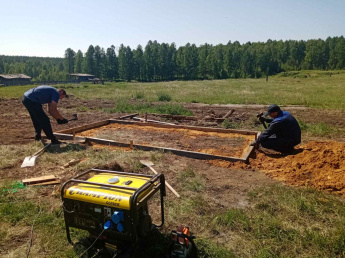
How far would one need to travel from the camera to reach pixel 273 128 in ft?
20.6

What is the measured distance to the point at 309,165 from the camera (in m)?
5.54

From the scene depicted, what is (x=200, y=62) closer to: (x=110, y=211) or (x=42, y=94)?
(x=42, y=94)

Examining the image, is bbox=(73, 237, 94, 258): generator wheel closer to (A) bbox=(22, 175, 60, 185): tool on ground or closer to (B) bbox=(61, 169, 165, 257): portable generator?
(B) bbox=(61, 169, 165, 257): portable generator

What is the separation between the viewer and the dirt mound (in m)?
4.85

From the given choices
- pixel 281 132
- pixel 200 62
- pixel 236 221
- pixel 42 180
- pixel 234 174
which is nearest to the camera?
pixel 236 221

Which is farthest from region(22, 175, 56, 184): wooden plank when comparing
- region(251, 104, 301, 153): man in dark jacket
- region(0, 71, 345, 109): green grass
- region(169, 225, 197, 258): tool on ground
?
region(0, 71, 345, 109): green grass

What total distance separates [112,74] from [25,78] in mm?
26108

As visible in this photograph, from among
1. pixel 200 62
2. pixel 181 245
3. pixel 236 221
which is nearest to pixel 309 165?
pixel 236 221

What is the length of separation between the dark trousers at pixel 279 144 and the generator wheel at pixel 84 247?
494 centimetres

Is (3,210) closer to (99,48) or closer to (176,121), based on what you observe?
(176,121)

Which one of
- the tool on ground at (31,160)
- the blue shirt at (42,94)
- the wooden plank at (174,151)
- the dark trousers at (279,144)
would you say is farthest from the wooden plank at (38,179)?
the dark trousers at (279,144)

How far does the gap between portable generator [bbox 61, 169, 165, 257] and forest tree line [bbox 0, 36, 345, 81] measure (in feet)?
271

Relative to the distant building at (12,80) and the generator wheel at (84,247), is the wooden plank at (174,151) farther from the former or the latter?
the distant building at (12,80)

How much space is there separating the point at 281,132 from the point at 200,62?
82.3 meters
